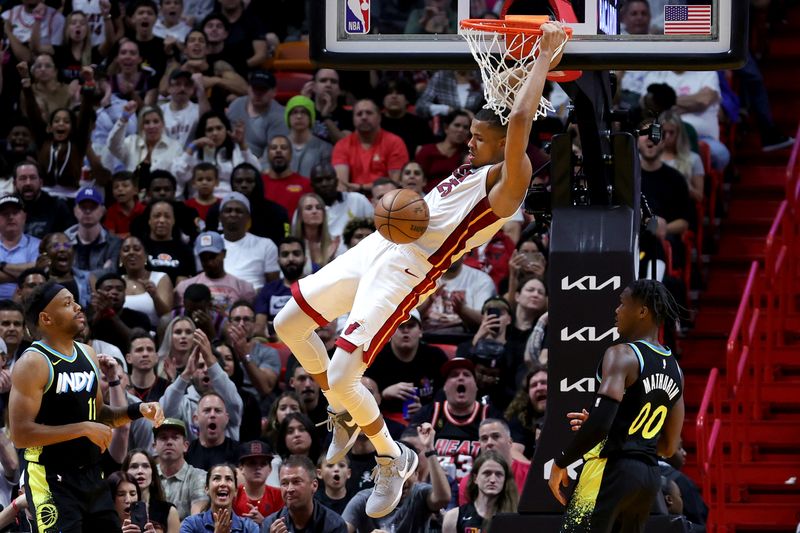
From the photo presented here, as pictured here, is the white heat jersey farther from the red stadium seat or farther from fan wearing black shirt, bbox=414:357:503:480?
the red stadium seat

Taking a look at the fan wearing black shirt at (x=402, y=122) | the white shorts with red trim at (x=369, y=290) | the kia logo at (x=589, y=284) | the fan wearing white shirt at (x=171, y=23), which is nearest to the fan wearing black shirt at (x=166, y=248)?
the fan wearing black shirt at (x=402, y=122)

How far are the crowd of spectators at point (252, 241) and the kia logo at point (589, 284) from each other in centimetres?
71

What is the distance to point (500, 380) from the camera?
42.1 ft

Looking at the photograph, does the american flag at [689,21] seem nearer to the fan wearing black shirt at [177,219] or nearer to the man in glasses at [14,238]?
the fan wearing black shirt at [177,219]

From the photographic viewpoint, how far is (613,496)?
326 inches

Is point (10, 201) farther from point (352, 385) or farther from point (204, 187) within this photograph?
point (352, 385)

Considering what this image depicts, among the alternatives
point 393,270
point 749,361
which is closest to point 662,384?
point 393,270

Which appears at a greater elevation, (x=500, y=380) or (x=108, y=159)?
(x=108, y=159)

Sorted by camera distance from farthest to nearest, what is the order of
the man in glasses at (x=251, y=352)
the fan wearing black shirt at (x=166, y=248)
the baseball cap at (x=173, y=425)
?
the fan wearing black shirt at (x=166, y=248)
the man in glasses at (x=251, y=352)
the baseball cap at (x=173, y=425)

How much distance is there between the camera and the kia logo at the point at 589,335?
9.04 metres

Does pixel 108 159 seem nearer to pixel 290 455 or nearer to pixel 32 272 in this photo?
pixel 32 272

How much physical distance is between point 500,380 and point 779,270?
2898 millimetres

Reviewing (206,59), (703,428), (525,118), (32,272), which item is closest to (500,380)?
(703,428)

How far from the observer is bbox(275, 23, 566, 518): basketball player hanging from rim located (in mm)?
8516
